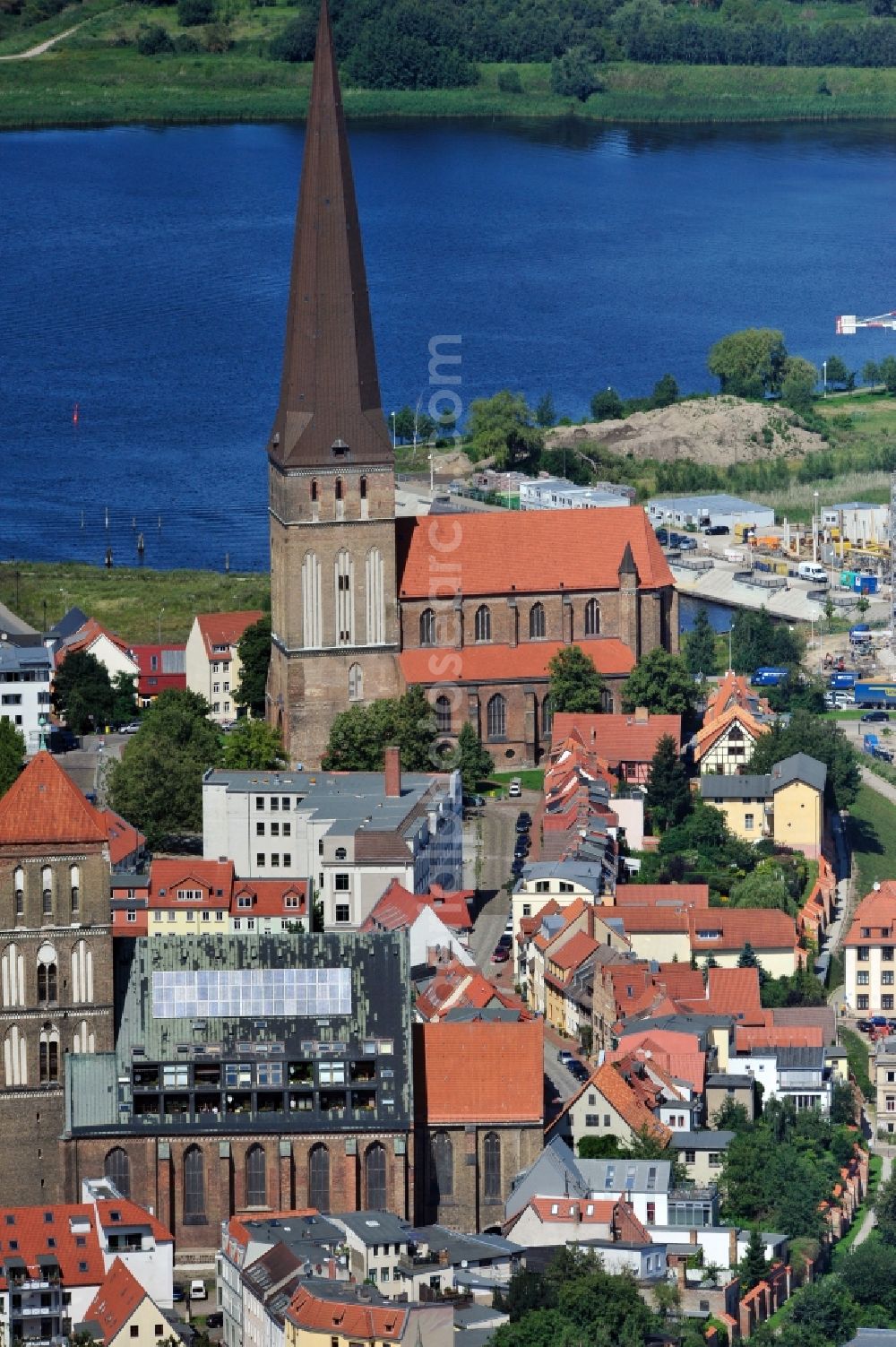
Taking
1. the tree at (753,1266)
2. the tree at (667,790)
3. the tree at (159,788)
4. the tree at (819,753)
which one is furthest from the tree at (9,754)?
the tree at (753,1266)

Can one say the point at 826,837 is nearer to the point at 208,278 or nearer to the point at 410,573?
the point at 410,573

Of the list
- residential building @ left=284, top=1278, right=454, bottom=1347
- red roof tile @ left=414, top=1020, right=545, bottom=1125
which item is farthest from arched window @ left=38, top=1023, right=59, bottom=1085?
residential building @ left=284, top=1278, right=454, bottom=1347

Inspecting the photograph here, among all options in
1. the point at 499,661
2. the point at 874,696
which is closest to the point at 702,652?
the point at 874,696

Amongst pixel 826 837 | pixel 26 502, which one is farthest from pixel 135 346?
pixel 826 837

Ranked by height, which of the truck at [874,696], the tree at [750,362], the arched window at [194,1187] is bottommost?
the arched window at [194,1187]

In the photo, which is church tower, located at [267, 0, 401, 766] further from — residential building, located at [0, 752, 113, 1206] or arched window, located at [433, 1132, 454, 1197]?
arched window, located at [433, 1132, 454, 1197]

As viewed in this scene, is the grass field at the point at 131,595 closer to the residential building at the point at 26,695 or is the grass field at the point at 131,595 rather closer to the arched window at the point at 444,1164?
the residential building at the point at 26,695

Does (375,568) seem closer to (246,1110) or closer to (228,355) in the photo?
(246,1110)
